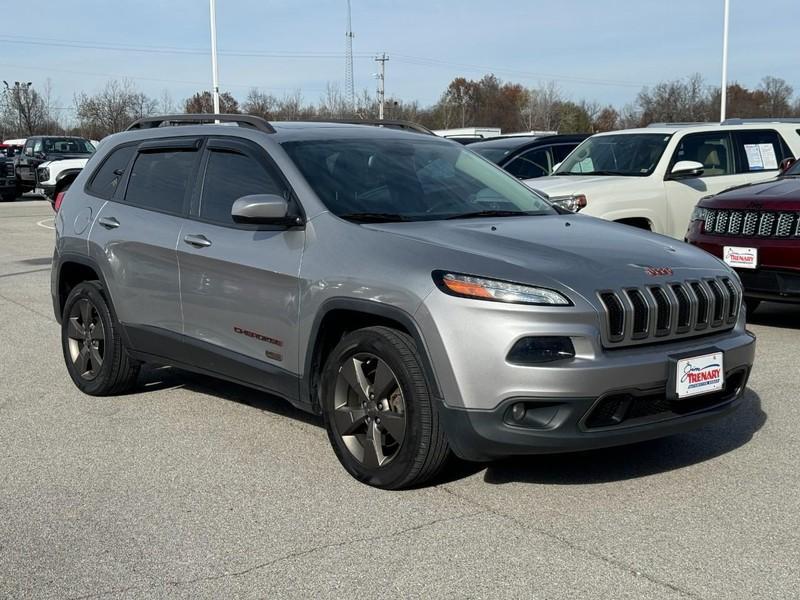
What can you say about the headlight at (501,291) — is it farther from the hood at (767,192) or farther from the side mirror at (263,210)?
the hood at (767,192)

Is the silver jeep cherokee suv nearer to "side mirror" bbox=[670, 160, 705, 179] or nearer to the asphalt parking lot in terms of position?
the asphalt parking lot

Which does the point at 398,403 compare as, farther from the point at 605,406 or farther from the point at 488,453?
the point at 605,406

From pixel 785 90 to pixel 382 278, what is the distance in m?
80.0

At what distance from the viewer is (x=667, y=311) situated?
4.50 metres

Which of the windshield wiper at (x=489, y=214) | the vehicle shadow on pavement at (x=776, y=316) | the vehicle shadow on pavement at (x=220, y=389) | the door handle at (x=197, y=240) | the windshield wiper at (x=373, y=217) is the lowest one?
the vehicle shadow on pavement at (x=776, y=316)

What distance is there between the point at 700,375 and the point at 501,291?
1.03 m

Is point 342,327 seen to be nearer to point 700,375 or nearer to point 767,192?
point 700,375

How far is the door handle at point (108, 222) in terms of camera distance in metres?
6.35

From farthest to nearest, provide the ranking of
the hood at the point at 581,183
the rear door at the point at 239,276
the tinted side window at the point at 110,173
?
the hood at the point at 581,183 → the tinted side window at the point at 110,173 → the rear door at the point at 239,276

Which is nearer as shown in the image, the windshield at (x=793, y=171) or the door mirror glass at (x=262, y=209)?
the door mirror glass at (x=262, y=209)

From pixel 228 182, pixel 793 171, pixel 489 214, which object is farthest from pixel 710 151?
pixel 228 182

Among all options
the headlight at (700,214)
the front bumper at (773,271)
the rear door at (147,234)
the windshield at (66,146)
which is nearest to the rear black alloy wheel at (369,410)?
the rear door at (147,234)

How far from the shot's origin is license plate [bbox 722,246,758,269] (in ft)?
27.6

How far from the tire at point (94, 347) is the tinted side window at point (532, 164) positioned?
7886mm
